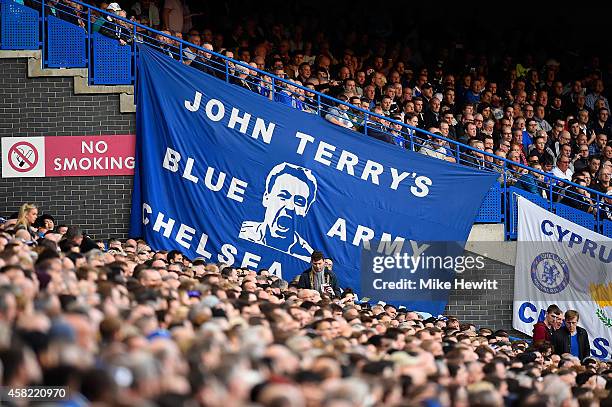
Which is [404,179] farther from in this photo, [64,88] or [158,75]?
[64,88]

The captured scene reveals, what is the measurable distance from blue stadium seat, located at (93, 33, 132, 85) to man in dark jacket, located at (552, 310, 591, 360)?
7.26 m

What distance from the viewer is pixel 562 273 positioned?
56.7 ft

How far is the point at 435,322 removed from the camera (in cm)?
1617

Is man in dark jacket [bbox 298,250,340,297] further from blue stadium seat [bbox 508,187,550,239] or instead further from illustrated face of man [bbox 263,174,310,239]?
blue stadium seat [bbox 508,187,550,239]

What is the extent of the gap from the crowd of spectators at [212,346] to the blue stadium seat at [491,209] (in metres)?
2.78

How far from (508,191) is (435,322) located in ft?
8.97

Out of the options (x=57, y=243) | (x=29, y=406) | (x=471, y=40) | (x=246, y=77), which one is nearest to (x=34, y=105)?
(x=246, y=77)

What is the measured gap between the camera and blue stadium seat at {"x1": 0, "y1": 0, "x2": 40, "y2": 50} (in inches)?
672

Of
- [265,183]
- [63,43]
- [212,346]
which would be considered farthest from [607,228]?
[212,346]

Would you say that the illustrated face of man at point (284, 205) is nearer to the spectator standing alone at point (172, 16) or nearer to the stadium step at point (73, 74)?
the stadium step at point (73, 74)

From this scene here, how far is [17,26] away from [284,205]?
4.76 m

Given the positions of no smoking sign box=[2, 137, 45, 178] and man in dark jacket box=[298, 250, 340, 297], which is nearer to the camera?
man in dark jacket box=[298, 250, 340, 297]

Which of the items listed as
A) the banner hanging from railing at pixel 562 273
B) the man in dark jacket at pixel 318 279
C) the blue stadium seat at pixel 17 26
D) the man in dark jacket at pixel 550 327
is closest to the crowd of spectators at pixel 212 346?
the man in dark jacket at pixel 318 279

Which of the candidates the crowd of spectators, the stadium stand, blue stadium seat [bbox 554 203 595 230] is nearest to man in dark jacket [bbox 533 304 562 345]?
the stadium stand
